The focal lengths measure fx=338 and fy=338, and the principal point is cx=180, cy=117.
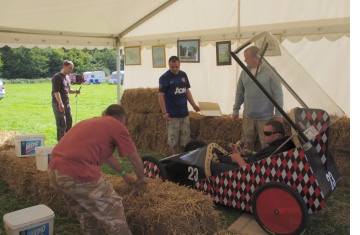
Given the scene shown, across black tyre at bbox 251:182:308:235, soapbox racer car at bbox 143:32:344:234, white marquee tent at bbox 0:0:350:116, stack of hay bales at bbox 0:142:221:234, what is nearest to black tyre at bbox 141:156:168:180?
soapbox racer car at bbox 143:32:344:234

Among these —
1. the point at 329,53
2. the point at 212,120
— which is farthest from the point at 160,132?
the point at 329,53

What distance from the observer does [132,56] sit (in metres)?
7.84

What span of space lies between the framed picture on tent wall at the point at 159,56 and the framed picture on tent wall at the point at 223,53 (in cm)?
133

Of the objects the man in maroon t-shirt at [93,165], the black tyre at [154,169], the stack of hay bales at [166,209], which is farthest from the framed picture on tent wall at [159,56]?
the man in maroon t-shirt at [93,165]

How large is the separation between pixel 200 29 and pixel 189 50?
1.53 ft

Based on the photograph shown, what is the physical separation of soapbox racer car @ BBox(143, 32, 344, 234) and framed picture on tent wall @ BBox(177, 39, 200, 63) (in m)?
3.21

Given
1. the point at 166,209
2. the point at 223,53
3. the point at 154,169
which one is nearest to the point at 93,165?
the point at 166,209

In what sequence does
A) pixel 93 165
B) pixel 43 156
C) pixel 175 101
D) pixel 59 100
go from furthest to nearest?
pixel 59 100
pixel 175 101
pixel 43 156
pixel 93 165

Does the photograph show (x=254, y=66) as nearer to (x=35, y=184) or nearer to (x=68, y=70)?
(x=35, y=184)

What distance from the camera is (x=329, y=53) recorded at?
200 inches

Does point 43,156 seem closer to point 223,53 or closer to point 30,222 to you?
point 30,222

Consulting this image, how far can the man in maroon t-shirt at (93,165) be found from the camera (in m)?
2.57

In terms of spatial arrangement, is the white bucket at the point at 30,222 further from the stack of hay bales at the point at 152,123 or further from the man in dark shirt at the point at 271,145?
the stack of hay bales at the point at 152,123
